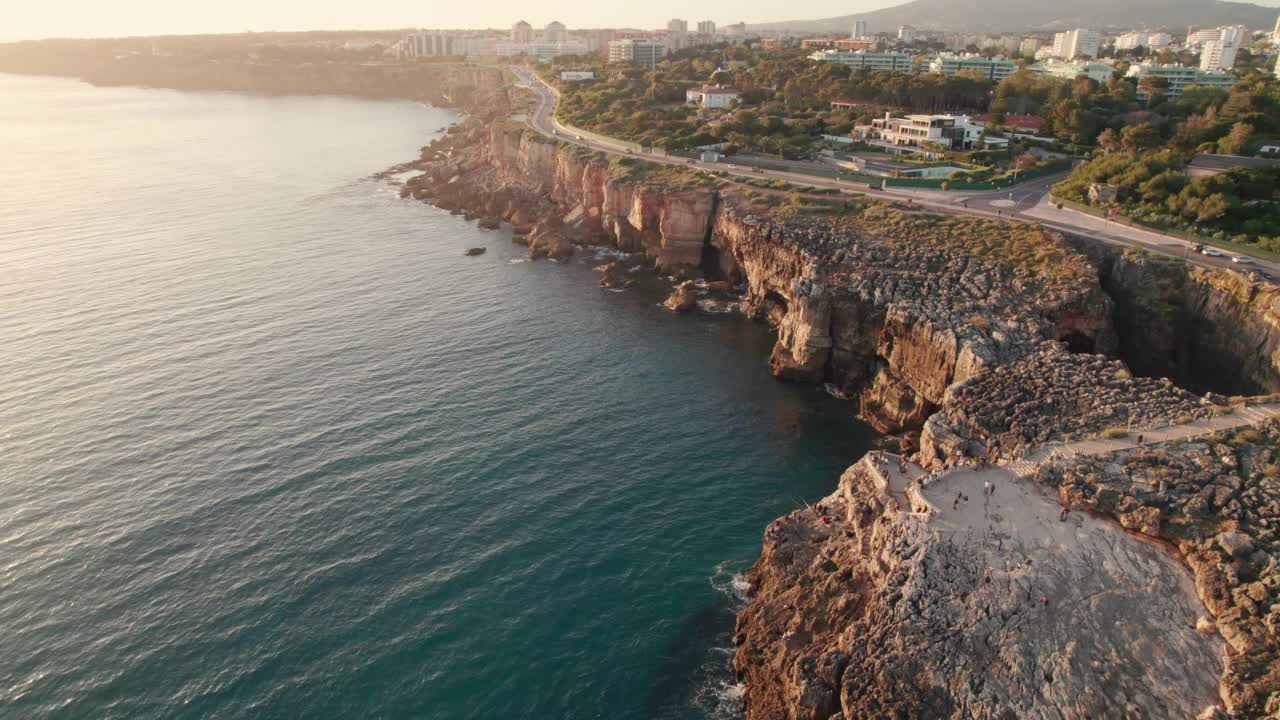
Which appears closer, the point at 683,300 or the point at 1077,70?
the point at 683,300

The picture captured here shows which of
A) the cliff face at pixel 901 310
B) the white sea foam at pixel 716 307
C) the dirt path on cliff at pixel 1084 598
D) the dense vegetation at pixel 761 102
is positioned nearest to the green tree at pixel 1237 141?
the cliff face at pixel 901 310

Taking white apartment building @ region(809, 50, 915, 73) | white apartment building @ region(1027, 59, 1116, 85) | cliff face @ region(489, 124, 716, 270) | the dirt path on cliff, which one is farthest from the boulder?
white apartment building @ region(809, 50, 915, 73)

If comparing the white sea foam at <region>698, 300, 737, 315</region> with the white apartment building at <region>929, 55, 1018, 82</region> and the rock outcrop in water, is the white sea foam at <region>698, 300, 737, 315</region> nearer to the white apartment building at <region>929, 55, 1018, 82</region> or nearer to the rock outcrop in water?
the rock outcrop in water

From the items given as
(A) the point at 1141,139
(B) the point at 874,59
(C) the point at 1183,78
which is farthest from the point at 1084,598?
(B) the point at 874,59

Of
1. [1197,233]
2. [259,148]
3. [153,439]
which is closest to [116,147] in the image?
[259,148]

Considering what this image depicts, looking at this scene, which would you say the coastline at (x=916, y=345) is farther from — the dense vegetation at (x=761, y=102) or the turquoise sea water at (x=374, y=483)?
the dense vegetation at (x=761, y=102)

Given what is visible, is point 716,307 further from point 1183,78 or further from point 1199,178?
point 1183,78
